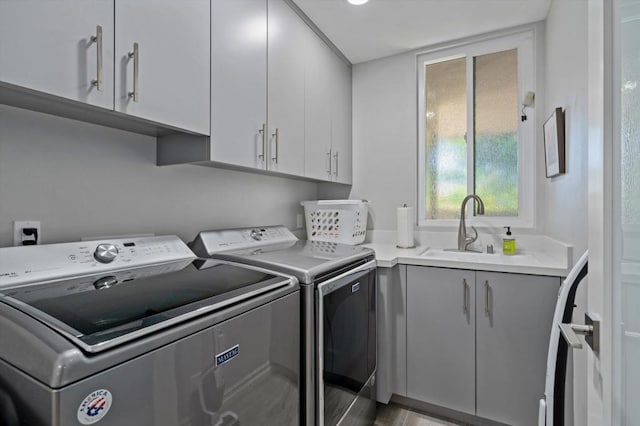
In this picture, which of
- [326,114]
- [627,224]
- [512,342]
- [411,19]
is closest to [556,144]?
[512,342]

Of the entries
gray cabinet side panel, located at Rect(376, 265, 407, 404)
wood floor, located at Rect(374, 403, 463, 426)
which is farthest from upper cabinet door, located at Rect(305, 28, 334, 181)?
wood floor, located at Rect(374, 403, 463, 426)

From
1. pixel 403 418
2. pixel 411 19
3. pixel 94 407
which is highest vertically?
pixel 411 19

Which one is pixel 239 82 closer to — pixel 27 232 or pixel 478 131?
pixel 27 232

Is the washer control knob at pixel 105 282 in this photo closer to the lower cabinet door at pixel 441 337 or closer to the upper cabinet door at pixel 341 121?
the lower cabinet door at pixel 441 337

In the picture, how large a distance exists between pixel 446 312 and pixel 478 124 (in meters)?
1.47

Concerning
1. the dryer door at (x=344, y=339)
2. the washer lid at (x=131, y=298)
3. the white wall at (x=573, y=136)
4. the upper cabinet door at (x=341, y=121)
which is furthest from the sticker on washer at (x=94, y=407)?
the upper cabinet door at (x=341, y=121)

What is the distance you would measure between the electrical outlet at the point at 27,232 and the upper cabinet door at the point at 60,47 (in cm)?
46

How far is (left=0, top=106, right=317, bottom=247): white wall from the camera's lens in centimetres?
101

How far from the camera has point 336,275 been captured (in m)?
1.43

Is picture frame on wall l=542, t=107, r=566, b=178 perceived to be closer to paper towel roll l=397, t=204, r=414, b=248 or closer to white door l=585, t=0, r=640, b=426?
paper towel roll l=397, t=204, r=414, b=248

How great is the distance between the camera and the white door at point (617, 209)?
1.96 feet

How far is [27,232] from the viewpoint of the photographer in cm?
103

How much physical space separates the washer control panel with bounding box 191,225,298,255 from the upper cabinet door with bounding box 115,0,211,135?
1.74 feet

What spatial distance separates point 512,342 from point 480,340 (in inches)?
6.0
